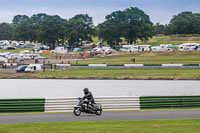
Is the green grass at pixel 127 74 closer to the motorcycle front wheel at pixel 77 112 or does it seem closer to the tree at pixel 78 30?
the motorcycle front wheel at pixel 77 112

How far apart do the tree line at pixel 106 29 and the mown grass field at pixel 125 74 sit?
6695 cm

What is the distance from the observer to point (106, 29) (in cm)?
13362

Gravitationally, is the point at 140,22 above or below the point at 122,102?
above

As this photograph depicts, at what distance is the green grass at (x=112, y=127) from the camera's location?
1705cm

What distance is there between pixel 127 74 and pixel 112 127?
45852 mm

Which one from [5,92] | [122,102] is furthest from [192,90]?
[122,102]

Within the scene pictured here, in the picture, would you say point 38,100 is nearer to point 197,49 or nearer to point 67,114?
point 67,114

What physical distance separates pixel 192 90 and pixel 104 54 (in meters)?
52.7

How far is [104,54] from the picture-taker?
342 feet

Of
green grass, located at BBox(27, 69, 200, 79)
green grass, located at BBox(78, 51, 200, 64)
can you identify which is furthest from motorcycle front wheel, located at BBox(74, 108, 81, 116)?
green grass, located at BBox(78, 51, 200, 64)

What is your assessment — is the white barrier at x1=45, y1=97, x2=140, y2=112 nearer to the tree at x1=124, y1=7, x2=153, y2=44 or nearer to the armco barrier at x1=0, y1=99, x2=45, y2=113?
the armco barrier at x1=0, y1=99, x2=45, y2=113

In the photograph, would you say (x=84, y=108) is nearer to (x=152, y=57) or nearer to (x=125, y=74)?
(x=125, y=74)

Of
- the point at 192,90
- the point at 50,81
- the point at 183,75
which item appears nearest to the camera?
the point at 192,90

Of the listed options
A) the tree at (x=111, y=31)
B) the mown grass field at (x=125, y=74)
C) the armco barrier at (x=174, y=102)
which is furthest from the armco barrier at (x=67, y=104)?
the tree at (x=111, y=31)
